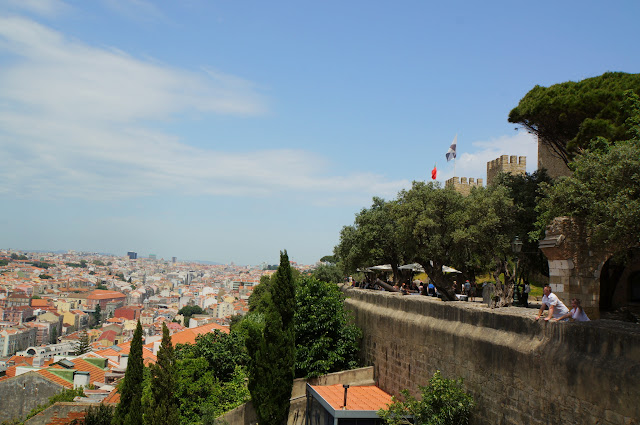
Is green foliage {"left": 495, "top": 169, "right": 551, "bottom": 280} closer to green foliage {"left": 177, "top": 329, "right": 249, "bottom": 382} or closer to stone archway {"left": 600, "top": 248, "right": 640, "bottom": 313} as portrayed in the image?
stone archway {"left": 600, "top": 248, "right": 640, "bottom": 313}

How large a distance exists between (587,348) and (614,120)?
8.66 meters

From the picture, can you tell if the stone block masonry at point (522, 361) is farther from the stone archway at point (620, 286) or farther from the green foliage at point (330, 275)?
the green foliage at point (330, 275)

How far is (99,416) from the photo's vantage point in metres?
23.0

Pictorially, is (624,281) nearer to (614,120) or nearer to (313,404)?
(614,120)

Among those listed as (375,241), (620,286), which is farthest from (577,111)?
(375,241)

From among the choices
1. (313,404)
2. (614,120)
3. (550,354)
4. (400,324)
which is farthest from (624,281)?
(313,404)

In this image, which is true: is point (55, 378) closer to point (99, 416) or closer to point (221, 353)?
point (99, 416)

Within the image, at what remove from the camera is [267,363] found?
16.9 m

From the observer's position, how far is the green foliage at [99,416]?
22.8 meters

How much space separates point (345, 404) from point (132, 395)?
38.7 feet

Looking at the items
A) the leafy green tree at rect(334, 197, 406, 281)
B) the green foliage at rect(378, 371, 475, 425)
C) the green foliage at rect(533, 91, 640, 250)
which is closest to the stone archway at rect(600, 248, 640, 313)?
the green foliage at rect(533, 91, 640, 250)

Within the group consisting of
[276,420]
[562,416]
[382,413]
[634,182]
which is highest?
[634,182]

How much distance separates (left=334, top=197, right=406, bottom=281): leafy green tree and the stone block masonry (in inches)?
447

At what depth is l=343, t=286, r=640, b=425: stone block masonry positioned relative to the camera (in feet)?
23.4
